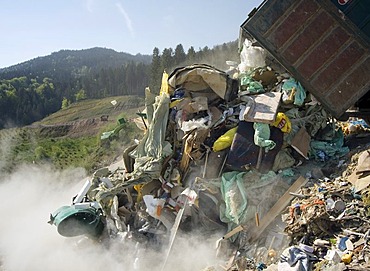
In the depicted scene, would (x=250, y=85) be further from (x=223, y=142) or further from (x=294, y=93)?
(x=223, y=142)

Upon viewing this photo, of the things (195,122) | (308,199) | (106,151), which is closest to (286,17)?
(195,122)

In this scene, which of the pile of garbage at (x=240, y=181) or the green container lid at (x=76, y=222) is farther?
the green container lid at (x=76, y=222)

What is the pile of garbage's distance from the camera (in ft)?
13.6

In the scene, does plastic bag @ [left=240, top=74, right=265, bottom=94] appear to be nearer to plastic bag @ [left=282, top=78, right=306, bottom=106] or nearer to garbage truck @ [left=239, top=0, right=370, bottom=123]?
plastic bag @ [left=282, top=78, right=306, bottom=106]

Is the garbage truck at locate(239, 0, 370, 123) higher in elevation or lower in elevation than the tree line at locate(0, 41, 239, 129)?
lower

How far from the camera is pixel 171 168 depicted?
5.87 metres

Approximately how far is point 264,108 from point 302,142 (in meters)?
0.71

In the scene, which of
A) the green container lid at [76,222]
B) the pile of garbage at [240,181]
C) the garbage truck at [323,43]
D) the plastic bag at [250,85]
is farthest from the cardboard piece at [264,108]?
the green container lid at [76,222]

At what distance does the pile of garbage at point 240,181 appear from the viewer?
13.6 ft

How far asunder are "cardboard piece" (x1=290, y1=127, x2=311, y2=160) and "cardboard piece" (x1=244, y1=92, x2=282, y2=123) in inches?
18.6

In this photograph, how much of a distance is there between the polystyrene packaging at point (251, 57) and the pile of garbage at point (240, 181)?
2cm

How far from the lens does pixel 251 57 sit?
630cm

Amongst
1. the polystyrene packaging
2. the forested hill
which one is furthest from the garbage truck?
the forested hill

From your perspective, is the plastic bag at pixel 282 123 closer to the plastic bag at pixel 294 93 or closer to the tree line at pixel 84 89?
the plastic bag at pixel 294 93
